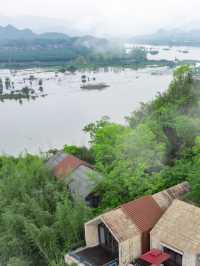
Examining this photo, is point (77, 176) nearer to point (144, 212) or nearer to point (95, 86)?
point (144, 212)

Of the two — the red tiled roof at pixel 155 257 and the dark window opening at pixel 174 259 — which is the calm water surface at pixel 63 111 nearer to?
the red tiled roof at pixel 155 257

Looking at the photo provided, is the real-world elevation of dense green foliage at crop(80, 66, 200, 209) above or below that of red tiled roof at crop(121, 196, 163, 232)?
above

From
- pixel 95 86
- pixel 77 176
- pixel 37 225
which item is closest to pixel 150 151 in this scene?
pixel 77 176

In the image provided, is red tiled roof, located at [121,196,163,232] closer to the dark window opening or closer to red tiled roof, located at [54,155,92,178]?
the dark window opening

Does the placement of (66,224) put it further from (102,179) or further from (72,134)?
(72,134)

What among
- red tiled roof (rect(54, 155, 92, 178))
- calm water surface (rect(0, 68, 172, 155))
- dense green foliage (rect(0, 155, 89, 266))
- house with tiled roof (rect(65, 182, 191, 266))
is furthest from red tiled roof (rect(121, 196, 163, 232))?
calm water surface (rect(0, 68, 172, 155))

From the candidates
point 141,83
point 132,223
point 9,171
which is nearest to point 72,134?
point 9,171
